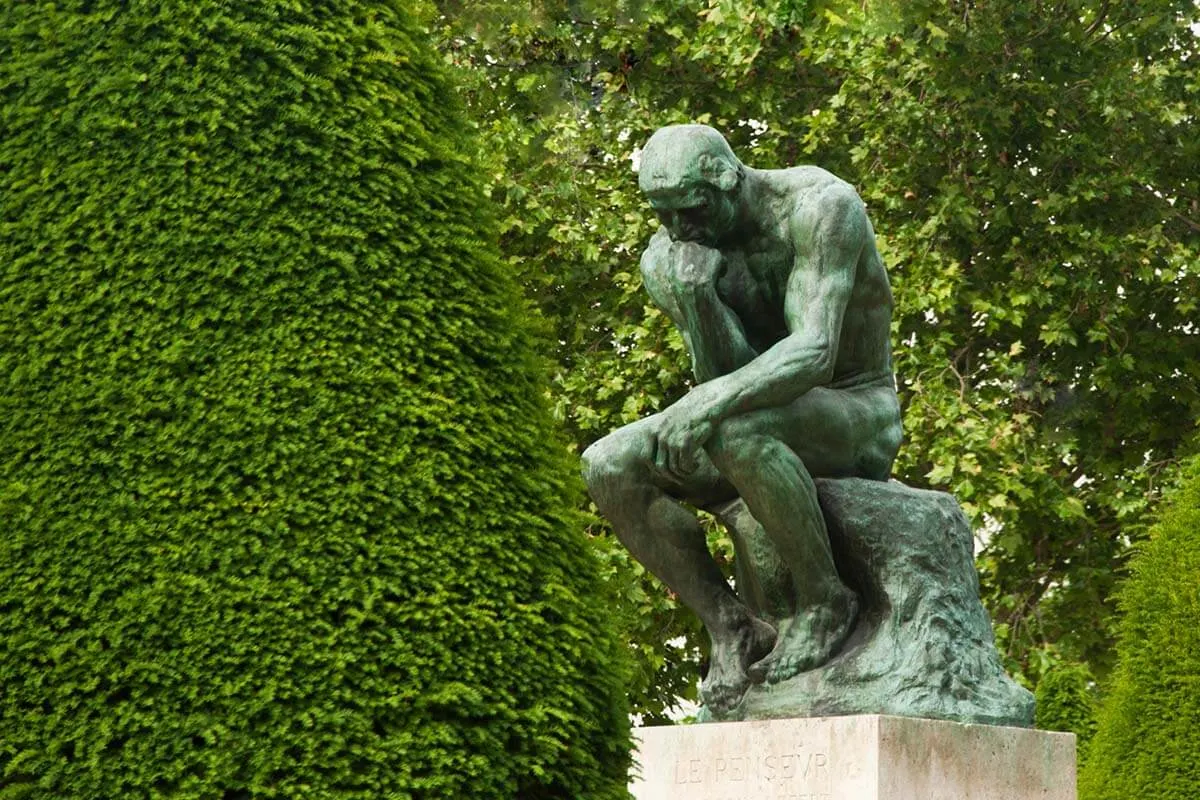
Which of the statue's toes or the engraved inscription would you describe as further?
the statue's toes

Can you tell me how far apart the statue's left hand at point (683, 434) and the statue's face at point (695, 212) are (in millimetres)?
Result: 543

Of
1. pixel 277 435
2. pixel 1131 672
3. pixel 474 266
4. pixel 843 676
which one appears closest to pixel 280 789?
pixel 277 435

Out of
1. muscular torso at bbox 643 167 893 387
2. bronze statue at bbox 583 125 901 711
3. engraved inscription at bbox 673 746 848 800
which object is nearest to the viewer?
engraved inscription at bbox 673 746 848 800

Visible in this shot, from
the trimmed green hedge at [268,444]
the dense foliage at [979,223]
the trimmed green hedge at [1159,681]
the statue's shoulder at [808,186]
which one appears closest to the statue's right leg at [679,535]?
the statue's shoulder at [808,186]

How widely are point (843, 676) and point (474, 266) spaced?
1.94 metres

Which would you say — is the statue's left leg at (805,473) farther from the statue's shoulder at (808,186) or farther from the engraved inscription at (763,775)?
the statue's shoulder at (808,186)

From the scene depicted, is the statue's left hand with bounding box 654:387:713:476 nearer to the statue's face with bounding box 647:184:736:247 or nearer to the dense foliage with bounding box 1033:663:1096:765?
the statue's face with bounding box 647:184:736:247

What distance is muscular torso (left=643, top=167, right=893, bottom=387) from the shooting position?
20.2 ft

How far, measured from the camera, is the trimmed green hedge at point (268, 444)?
4531 mm

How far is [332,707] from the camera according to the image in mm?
4516

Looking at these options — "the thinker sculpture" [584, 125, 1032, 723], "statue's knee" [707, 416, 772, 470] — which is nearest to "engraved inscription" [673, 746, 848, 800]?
"the thinker sculpture" [584, 125, 1032, 723]

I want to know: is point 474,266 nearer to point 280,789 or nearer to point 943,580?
point 280,789

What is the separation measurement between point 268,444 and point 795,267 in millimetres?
2142

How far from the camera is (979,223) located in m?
14.2
